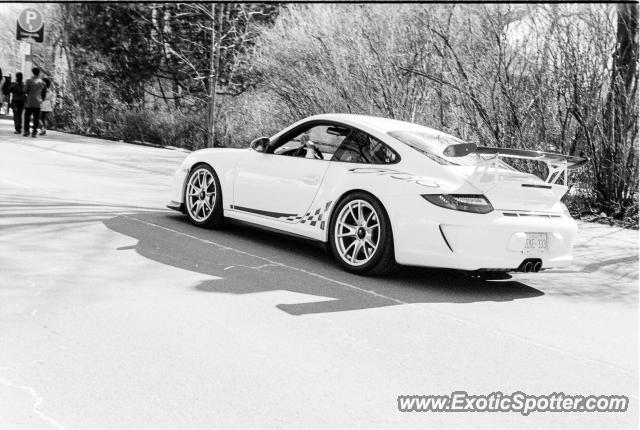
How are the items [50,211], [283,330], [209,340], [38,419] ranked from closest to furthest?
[38,419] → [209,340] → [283,330] → [50,211]

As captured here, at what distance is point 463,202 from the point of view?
6562mm

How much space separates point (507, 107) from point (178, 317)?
29.2 feet

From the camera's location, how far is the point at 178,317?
5.41 metres

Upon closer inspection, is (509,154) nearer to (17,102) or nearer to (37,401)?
(37,401)

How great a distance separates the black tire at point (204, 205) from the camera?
28.2 feet

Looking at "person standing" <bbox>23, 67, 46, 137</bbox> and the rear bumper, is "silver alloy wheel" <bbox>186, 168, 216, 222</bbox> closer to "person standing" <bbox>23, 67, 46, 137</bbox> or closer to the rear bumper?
the rear bumper

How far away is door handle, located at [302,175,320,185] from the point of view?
296 inches

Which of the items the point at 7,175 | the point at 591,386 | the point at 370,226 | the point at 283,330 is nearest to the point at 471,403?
the point at 591,386

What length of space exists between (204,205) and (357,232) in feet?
7.80

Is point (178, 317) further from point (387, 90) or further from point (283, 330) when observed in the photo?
point (387, 90)

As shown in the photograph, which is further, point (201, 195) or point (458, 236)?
point (201, 195)

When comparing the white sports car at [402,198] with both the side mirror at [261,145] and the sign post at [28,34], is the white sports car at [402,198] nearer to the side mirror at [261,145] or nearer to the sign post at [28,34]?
the side mirror at [261,145]

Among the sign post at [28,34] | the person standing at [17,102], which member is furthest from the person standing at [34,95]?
the sign post at [28,34]

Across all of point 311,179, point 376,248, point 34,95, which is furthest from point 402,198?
point 34,95
